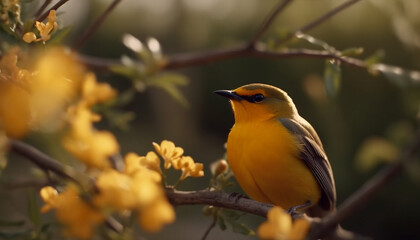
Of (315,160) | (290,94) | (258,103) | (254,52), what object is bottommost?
(290,94)

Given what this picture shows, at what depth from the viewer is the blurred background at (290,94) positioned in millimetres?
6035

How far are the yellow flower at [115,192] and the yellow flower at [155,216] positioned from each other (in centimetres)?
2

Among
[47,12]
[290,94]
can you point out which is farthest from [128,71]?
[290,94]

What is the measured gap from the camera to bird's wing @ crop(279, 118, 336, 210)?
2.01m

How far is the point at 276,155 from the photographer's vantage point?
187cm

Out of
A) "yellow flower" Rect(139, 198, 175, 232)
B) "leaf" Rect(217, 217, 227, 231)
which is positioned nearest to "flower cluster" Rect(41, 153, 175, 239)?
"yellow flower" Rect(139, 198, 175, 232)

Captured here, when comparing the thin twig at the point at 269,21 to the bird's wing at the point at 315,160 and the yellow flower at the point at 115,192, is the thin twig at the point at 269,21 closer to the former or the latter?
the bird's wing at the point at 315,160

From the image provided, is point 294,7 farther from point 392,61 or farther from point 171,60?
point 171,60

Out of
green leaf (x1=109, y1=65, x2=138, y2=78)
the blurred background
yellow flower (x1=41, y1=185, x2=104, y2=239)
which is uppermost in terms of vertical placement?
yellow flower (x1=41, y1=185, x2=104, y2=239)

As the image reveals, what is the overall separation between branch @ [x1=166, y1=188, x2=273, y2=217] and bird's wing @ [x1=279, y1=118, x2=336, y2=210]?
1.01 meters

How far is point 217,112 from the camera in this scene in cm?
1034

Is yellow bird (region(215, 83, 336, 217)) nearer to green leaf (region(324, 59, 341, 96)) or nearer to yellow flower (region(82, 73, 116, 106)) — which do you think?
green leaf (region(324, 59, 341, 96))

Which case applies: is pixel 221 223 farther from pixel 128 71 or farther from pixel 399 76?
pixel 399 76

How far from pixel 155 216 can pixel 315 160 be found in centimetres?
160
